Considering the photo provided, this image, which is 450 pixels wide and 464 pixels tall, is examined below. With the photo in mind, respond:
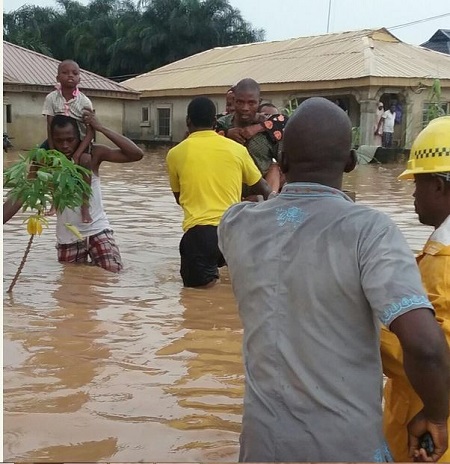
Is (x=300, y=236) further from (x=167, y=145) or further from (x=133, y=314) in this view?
(x=167, y=145)

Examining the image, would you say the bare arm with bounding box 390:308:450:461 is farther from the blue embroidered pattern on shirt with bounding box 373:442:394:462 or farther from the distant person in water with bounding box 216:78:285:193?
the distant person in water with bounding box 216:78:285:193

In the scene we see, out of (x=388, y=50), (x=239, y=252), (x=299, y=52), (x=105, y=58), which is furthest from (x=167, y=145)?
(x=239, y=252)

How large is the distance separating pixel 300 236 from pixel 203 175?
13.6ft

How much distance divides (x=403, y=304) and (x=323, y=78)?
22.4m

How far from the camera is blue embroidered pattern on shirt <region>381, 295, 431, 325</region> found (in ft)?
6.17

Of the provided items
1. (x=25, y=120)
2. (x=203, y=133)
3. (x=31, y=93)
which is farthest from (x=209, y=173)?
(x=25, y=120)

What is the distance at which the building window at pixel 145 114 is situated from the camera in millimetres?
32906

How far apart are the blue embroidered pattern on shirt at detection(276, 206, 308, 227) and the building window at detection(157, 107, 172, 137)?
30.1 metres

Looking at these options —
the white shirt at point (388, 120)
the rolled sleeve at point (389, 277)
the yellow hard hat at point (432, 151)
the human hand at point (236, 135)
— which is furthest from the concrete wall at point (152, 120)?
the rolled sleeve at point (389, 277)

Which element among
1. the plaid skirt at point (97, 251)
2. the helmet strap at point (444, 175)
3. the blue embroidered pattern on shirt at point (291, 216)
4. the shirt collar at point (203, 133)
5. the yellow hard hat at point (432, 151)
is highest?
the yellow hard hat at point (432, 151)

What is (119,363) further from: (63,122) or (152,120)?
(152,120)

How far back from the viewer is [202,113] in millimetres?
6191

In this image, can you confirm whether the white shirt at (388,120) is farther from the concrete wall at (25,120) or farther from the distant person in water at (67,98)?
the distant person in water at (67,98)

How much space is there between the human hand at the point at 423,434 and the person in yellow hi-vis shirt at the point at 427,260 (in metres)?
0.06
